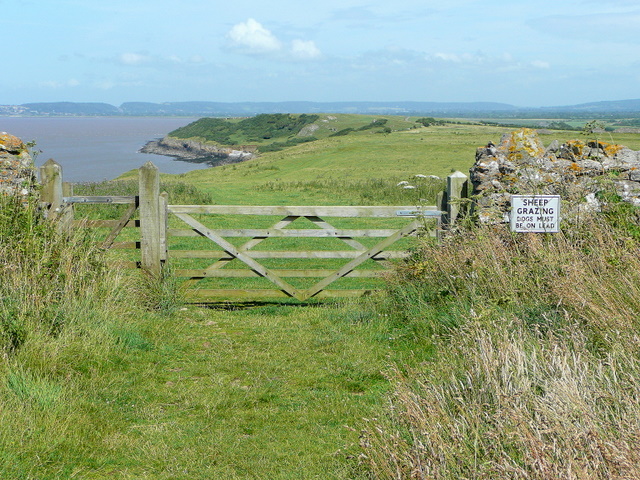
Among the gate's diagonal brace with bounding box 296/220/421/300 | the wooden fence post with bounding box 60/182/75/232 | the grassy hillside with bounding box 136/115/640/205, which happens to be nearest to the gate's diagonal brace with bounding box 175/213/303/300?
the gate's diagonal brace with bounding box 296/220/421/300

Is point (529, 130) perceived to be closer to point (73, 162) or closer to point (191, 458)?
point (191, 458)

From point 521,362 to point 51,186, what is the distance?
746cm

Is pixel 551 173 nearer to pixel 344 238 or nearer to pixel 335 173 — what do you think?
pixel 344 238

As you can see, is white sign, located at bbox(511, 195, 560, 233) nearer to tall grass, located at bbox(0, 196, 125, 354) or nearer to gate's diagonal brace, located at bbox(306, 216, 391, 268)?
gate's diagonal brace, located at bbox(306, 216, 391, 268)

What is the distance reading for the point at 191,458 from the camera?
4.98 m

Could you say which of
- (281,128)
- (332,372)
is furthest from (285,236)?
(281,128)

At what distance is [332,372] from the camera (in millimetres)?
7043

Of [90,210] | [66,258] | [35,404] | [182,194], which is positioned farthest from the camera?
[182,194]

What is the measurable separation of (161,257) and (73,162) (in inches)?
3135

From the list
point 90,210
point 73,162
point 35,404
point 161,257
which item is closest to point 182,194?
point 90,210

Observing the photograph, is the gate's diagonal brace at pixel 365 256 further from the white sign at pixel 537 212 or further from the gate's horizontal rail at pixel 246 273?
the white sign at pixel 537 212

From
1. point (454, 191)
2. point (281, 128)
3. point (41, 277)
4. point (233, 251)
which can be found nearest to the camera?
point (41, 277)

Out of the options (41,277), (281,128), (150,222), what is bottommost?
(41,277)

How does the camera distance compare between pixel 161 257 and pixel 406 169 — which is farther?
pixel 406 169
